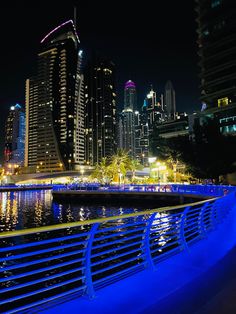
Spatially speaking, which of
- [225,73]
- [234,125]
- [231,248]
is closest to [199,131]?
[234,125]

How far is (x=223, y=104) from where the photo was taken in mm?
73312

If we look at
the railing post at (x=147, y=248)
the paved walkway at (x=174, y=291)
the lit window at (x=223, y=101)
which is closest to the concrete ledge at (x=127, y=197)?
the paved walkway at (x=174, y=291)

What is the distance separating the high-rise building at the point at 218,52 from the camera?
72.3m

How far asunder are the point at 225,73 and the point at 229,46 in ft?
21.9

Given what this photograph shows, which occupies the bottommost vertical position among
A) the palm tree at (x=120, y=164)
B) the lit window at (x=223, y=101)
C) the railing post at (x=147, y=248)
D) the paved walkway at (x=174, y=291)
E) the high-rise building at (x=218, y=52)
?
the paved walkway at (x=174, y=291)

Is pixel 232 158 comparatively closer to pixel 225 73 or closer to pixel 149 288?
pixel 225 73

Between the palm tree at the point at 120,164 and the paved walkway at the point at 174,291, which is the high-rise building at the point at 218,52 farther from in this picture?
the paved walkway at the point at 174,291

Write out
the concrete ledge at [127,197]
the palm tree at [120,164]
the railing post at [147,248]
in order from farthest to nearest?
the palm tree at [120,164] → the concrete ledge at [127,197] → the railing post at [147,248]

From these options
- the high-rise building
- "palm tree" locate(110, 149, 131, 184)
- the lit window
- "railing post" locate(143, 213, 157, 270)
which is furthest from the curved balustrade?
"palm tree" locate(110, 149, 131, 184)

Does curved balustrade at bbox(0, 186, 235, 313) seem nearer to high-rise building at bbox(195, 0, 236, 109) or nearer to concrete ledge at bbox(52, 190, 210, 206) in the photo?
concrete ledge at bbox(52, 190, 210, 206)

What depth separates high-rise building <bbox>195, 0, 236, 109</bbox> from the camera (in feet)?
237

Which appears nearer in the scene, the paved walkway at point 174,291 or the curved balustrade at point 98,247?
the curved balustrade at point 98,247

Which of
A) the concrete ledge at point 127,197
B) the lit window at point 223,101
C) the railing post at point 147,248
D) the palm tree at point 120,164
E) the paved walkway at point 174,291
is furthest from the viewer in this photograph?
the palm tree at point 120,164

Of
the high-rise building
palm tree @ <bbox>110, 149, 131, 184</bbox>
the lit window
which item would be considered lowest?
palm tree @ <bbox>110, 149, 131, 184</bbox>
